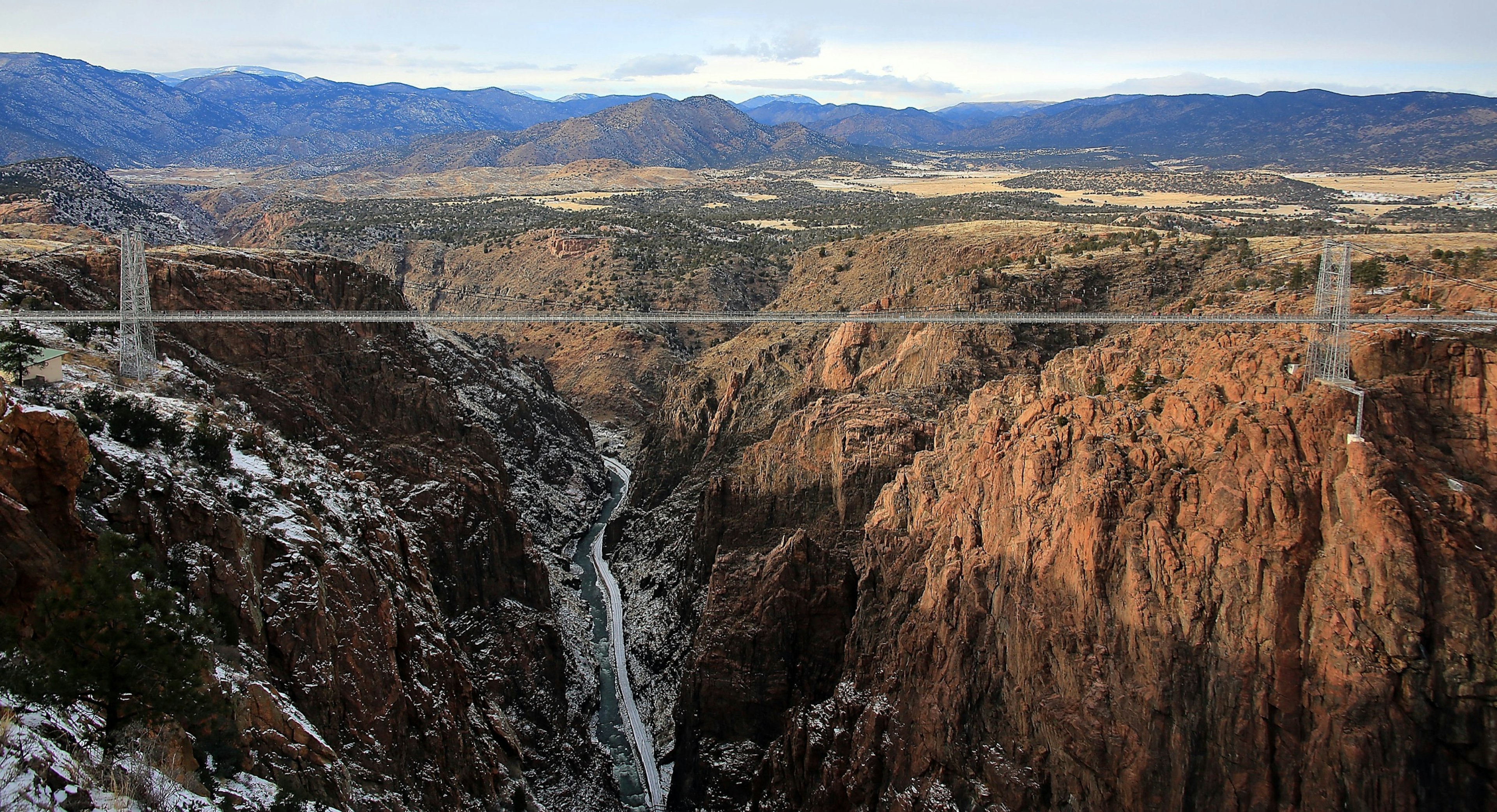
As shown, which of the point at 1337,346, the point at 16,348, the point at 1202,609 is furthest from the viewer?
the point at 16,348

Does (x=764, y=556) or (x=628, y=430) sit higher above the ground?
(x=764, y=556)

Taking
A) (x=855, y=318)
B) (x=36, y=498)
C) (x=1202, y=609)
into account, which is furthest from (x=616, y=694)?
(x=36, y=498)

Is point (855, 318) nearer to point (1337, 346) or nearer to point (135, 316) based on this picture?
point (1337, 346)

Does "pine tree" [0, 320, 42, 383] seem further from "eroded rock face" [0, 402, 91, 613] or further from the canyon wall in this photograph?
the canyon wall

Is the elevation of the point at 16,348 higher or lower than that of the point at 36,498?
higher

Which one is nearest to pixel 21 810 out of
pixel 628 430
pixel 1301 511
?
pixel 1301 511

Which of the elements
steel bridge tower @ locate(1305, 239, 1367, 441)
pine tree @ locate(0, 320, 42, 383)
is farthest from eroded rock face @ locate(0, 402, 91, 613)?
steel bridge tower @ locate(1305, 239, 1367, 441)

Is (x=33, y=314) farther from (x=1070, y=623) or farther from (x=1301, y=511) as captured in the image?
(x=1301, y=511)
